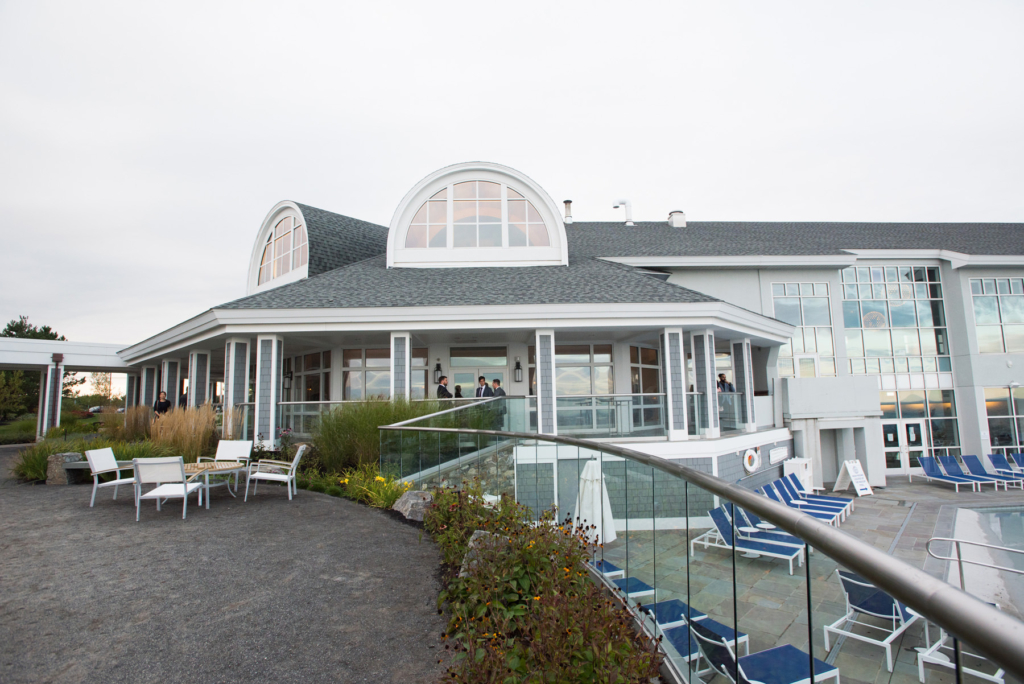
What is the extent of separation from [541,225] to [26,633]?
16749mm

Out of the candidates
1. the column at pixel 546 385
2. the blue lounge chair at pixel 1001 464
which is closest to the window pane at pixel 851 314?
the blue lounge chair at pixel 1001 464

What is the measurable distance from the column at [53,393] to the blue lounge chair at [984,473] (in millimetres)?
38293

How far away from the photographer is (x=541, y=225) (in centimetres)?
1883

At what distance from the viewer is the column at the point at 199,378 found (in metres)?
17.8

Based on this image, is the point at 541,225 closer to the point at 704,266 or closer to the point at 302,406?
Result: the point at 704,266

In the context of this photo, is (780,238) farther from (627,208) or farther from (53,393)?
(53,393)

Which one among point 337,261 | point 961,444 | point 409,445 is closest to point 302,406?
point 409,445

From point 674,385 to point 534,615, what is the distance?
11.6 meters

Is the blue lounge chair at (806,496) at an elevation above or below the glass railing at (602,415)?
below

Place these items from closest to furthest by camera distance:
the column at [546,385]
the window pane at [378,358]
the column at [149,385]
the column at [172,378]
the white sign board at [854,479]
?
the column at [546,385]
the window pane at [378,358]
the white sign board at [854,479]
the column at [172,378]
the column at [149,385]

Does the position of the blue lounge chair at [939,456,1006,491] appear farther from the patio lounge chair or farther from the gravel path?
the patio lounge chair

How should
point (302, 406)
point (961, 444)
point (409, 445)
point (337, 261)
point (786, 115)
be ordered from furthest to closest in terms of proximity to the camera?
point (786, 115) → point (961, 444) → point (337, 261) → point (302, 406) → point (409, 445)

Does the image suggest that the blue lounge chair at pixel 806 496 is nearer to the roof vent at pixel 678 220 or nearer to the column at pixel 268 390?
the roof vent at pixel 678 220

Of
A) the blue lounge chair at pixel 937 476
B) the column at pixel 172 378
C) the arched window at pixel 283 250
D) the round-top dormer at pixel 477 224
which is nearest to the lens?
the round-top dormer at pixel 477 224
